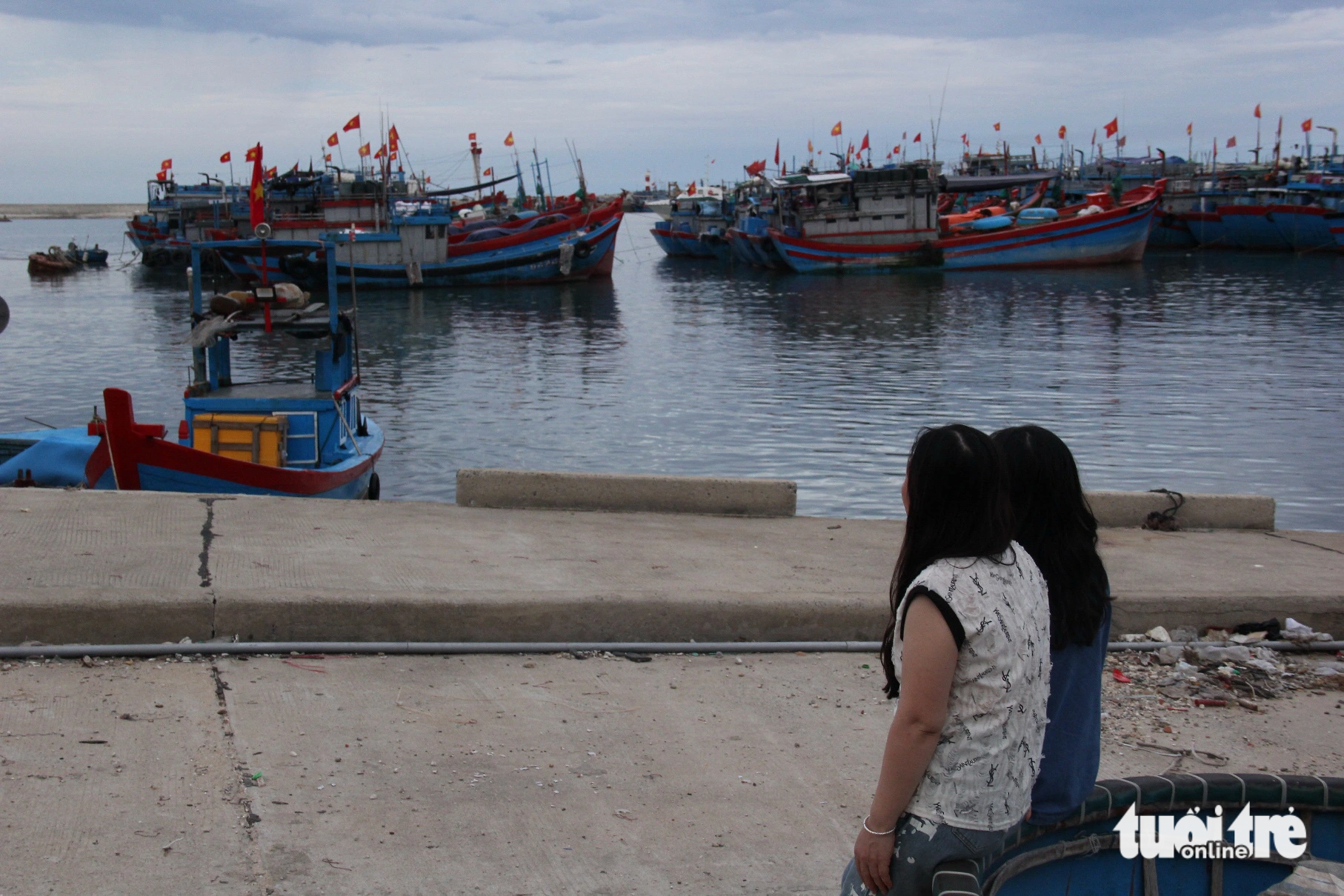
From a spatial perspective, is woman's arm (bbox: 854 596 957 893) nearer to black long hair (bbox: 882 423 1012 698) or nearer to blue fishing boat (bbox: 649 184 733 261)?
black long hair (bbox: 882 423 1012 698)

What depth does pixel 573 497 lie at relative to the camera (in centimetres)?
777

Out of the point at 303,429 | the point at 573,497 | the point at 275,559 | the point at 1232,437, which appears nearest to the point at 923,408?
the point at 1232,437


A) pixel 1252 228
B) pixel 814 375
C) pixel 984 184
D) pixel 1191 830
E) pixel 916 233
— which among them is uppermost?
pixel 984 184

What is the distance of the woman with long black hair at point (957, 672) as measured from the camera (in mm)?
2352

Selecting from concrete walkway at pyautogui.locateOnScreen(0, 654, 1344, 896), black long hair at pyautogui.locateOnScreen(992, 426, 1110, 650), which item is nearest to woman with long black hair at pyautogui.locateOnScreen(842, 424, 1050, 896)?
black long hair at pyautogui.locateOnScreen(992, 426, 1110, 650)

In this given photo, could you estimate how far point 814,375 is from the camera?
23891 mm

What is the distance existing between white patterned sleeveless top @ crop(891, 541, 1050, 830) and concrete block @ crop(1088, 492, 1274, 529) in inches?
227

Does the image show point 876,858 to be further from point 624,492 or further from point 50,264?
point 50,264

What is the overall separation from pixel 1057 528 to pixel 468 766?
2.31 m

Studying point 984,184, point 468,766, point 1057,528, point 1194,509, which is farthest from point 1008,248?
point 1057,528

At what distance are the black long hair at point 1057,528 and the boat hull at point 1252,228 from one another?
6244 centimetres

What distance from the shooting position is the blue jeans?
246cm

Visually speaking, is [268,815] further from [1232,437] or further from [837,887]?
[1232,437]

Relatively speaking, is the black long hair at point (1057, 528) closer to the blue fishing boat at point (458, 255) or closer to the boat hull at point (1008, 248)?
the blue fishing boat at point (458, 255)
